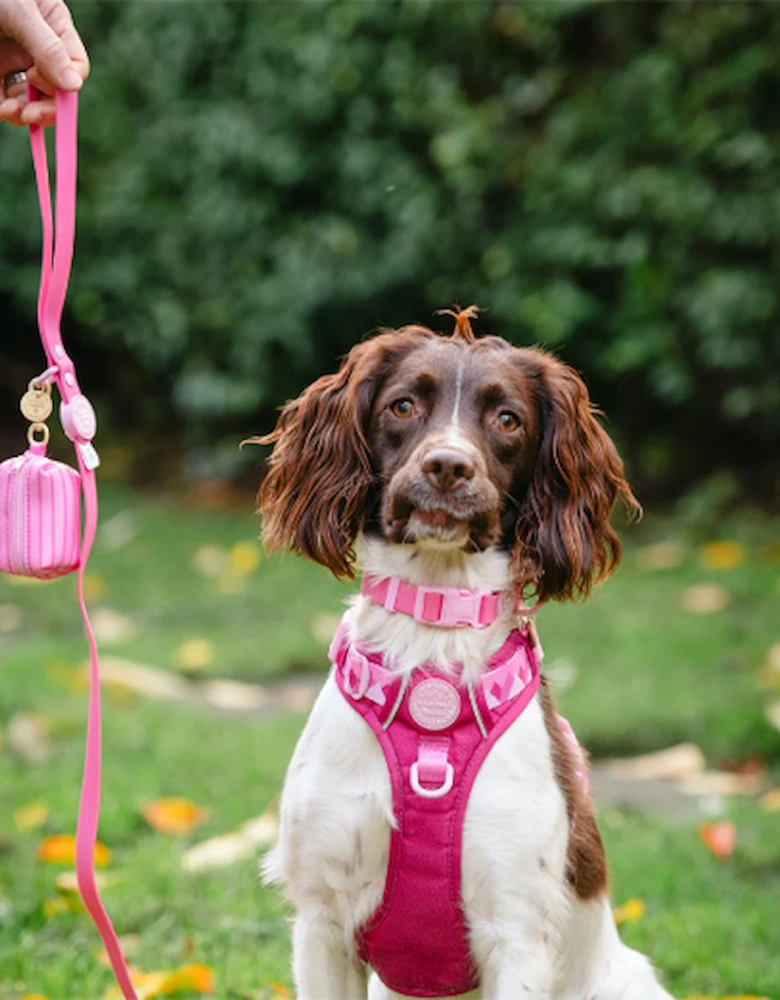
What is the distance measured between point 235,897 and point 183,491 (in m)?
6.45

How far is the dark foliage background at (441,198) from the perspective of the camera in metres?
7.73

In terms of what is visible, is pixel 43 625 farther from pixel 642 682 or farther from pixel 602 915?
pixel 602 915

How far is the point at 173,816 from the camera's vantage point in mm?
4941

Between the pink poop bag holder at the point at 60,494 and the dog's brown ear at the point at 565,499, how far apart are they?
3.01ft

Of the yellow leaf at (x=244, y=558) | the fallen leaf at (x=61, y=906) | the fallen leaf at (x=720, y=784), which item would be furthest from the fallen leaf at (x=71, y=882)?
the yellow leaf at (x=244, y=558)

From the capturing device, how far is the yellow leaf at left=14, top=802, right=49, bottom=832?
4883mm

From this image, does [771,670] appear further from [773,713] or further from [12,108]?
[12,108]

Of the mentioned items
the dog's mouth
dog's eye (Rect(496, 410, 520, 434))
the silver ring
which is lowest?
the dog's mouth

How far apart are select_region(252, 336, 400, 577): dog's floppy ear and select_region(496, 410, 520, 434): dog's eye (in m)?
0.29

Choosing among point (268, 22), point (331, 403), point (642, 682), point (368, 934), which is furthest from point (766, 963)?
point (268, 22)

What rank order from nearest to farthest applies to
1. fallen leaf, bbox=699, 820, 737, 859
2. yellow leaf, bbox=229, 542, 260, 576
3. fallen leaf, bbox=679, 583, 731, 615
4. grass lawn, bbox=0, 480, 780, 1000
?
grass lawn, bbox=0, 480, 780, 1000 < fallen leaf, bbox=699, 820, 737, 859 < fallen leaf, bbox=679, 583, 731, 615 < yellow leaf, bbox=229, 542, 260, 576

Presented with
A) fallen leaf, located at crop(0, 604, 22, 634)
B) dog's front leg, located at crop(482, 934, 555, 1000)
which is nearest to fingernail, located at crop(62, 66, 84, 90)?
dog's front leg, located at crop(482, 934, 555, 1000)

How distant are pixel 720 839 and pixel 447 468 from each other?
2451 millimetres

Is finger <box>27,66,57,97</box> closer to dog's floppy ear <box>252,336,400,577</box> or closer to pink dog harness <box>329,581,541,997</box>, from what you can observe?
dog's floppy ear <box>252,336,400,577</box>
